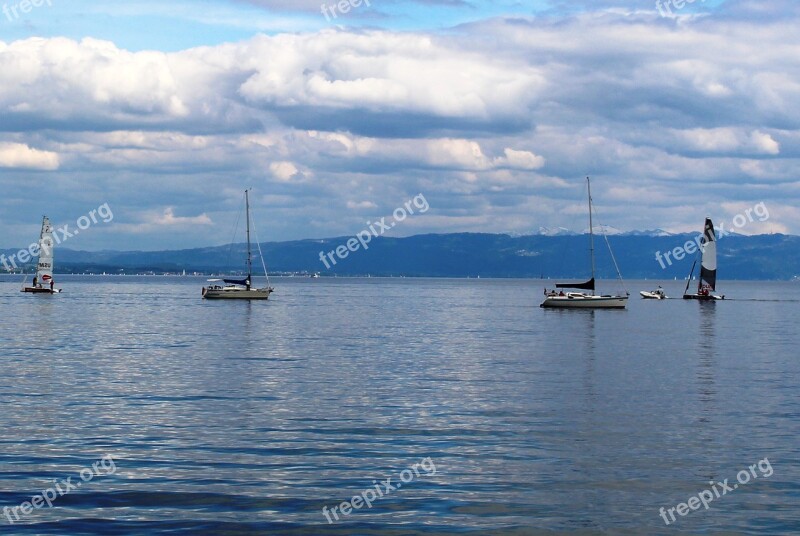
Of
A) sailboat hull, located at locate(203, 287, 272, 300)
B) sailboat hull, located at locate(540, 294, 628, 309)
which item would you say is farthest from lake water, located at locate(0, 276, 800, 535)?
sailboat hull, located at locate(203, 287, 272, 300)

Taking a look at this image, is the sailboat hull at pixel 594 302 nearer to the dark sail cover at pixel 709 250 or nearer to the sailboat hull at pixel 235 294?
the dark sail cover at pixel 709 250

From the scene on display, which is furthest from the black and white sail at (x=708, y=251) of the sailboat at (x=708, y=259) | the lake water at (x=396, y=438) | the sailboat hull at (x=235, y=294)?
the lake water at (x=396, y=438)

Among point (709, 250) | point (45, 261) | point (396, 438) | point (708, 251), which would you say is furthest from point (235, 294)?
point (396, 438)

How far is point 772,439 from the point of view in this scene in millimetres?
32406

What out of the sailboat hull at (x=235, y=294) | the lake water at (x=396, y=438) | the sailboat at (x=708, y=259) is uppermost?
the sailboat at (x=708, y=259)

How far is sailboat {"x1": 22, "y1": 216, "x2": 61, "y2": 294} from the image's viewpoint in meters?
176

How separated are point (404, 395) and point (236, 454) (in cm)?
1491

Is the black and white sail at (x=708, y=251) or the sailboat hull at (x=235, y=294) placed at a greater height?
the black and white sail at (x=708, y=251)

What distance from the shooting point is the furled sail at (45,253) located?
17612 cm

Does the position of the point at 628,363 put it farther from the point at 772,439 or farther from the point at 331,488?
the point at 331,488

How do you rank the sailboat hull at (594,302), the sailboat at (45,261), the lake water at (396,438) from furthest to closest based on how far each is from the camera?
1. the sailboat at (45,261)
2. the sailboat hull at (594,302)
3. the lake water at (396,438)

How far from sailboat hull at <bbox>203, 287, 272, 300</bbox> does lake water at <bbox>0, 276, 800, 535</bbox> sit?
100 m

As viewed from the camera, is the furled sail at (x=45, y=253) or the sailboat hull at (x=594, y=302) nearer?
the sailboat hull at (x=594, y=302)

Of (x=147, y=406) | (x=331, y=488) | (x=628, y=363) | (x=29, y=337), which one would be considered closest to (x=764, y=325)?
(x=628, y=363)
